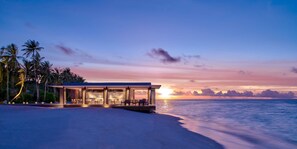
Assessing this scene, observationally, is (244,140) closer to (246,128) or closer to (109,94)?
(246,128)

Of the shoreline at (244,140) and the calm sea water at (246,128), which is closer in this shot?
the shoreline at (244,140)

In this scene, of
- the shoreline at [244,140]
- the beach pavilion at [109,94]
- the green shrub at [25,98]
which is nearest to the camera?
the shoreline at [244,140]

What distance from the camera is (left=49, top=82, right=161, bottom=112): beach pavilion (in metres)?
31.3

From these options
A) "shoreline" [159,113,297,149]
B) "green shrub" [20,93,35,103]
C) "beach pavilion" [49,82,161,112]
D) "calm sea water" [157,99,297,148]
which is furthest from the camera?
"green shrub" [20,93,35,103]

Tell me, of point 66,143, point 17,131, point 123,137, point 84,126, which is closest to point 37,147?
point 66,143

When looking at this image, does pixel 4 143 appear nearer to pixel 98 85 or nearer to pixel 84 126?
pixel 84 126

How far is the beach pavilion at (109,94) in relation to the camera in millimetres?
31281

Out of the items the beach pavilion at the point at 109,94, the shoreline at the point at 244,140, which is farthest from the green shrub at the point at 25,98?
the shoreline at the point at 244,140

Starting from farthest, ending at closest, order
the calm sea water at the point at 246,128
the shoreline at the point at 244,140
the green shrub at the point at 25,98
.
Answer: the green shrub at the point at 25,98, the calm sea water at the point at 246,128, the shoreline at the point at 244,140

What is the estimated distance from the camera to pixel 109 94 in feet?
111

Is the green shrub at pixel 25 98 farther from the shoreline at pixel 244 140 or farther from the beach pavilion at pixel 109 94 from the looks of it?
the shoreline at pixel 244 140

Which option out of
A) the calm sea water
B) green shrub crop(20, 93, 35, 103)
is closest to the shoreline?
the calm sea water

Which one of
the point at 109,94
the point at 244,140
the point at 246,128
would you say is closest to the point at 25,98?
the point at 109,94

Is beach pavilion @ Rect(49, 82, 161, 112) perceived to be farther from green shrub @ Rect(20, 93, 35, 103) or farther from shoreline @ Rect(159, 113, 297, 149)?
shoreline @ Rect(159, 113, 297, 149)
